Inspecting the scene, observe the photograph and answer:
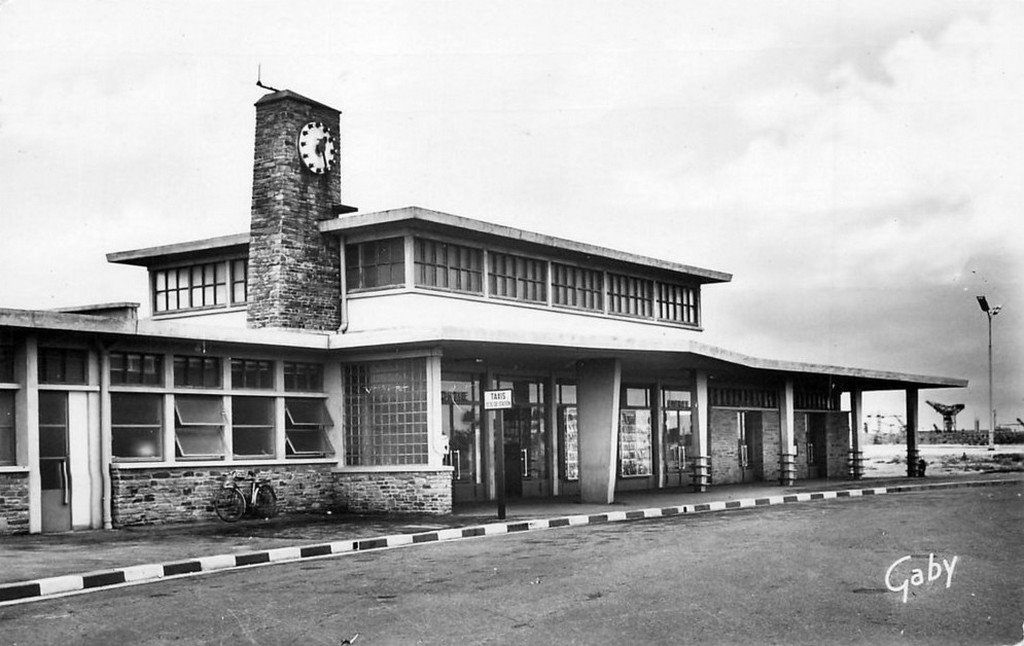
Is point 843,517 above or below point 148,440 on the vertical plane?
below

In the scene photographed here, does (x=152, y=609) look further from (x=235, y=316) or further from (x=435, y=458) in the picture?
(x=235, y=316)

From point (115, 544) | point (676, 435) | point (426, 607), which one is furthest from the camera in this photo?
point (676, 435)

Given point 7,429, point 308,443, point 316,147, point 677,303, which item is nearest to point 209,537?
point 7,429

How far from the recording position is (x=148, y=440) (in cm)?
1925

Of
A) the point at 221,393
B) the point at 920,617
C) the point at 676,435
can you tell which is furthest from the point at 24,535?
the point at 676,435

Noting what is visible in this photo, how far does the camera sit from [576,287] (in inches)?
1115

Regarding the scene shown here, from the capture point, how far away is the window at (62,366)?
17641mm

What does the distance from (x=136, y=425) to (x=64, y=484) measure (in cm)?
166

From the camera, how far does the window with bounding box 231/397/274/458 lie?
68.4ft

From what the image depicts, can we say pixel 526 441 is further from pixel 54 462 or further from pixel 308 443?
pixel 54 462

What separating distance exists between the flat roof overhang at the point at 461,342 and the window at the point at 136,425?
1180 mm

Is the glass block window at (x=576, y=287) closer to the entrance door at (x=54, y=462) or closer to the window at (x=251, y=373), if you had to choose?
the window at (x=251, y=373)

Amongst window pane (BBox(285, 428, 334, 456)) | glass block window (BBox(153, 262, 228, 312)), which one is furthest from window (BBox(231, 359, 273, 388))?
glass block window (BBox(153, 262, 228, 312))

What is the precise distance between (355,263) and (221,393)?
459cm
